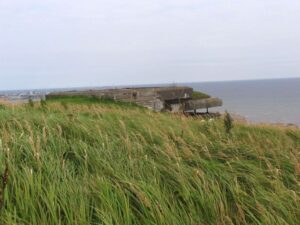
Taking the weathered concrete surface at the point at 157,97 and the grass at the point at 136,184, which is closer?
the grass at the point at 136,184

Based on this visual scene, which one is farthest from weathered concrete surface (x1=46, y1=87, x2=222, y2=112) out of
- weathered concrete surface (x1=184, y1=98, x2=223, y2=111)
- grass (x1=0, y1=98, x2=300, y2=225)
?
grass (x1=0, y1=98, x2=300, y2=225)

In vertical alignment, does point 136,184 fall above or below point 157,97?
above

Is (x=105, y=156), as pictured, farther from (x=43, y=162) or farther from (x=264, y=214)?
(x=264, y=214)

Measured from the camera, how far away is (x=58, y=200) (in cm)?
311

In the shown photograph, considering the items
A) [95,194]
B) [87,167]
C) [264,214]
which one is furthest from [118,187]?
[264,214]

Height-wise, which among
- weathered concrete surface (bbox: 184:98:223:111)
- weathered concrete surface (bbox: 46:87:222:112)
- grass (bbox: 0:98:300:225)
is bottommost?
weathered concrete surface (bbox: 184:98:223:111)

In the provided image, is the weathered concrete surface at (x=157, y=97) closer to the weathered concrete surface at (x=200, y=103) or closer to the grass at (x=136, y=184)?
the weathered concrete surface at (x=200, y=103)

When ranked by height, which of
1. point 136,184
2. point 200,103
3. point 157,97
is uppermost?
point 136,184

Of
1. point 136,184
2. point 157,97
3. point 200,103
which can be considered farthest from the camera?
point 200,103

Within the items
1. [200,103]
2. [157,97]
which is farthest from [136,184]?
[200,103]

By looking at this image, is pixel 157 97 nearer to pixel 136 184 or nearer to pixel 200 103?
pixel 200 103

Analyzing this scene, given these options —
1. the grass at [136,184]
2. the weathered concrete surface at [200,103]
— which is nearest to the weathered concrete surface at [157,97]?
the weathered concrete surface at [200,103]

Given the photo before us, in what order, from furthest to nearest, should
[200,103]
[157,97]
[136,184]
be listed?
[200,103]
[157,97]
[136,184]

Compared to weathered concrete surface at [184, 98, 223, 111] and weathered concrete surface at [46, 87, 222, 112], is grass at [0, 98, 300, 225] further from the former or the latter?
weathered concrete surface at [184, 98, 223, 111]
